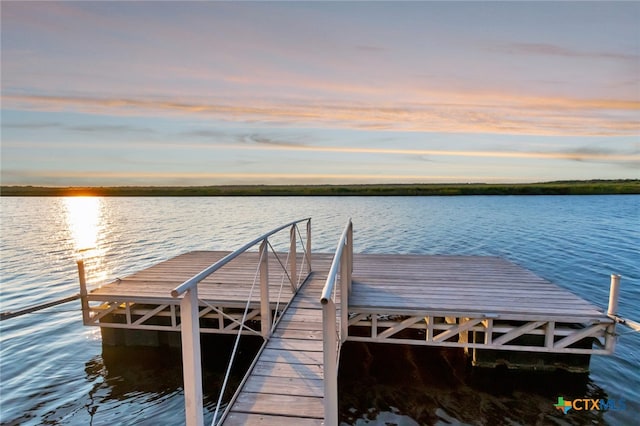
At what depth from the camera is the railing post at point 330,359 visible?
7.07 feet

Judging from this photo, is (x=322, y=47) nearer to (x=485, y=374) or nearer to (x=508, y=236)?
(x=485, y=374)

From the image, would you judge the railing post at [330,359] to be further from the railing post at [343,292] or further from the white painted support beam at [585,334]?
the white painted support beam at [585,334]

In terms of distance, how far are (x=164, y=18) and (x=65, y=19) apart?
→ 259 centimetres

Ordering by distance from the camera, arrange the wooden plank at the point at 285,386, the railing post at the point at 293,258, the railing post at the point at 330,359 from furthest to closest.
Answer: the railing post at the point at 293,258 → the wooden plank at the point at 285,386 → the railing post at the point at 330,359

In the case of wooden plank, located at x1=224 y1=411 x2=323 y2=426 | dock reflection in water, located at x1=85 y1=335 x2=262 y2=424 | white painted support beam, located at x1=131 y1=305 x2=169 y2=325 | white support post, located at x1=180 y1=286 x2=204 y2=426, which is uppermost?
white support post, located at x1=180 y1=286 x2=204 y2=426

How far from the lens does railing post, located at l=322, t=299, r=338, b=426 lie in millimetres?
2156

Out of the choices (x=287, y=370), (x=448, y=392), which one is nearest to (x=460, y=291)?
(x=448, y=392)

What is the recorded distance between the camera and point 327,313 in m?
2.15

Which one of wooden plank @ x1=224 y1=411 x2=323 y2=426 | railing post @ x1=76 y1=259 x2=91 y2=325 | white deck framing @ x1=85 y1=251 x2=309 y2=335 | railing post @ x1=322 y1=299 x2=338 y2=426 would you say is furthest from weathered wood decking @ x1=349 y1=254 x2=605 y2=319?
railing post @ x1=76 y1=259 x2=91 y2=325

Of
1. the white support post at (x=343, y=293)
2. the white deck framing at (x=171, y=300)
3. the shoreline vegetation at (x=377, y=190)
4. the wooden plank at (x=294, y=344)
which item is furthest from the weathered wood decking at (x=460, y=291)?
the shoreline vegetation at (x=377, y=190)

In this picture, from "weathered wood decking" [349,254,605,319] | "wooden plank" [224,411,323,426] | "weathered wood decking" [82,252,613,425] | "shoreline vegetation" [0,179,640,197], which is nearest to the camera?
"wooden plank" [224,411,323,426]

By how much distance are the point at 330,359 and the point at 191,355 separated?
37.8 inches

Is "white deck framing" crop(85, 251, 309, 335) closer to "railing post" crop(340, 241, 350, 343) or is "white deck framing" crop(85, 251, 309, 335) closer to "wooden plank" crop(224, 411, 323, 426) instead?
"railing post" crop(340, 241, 350, 343)

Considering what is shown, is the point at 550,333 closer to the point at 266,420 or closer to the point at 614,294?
the point at 614,294
